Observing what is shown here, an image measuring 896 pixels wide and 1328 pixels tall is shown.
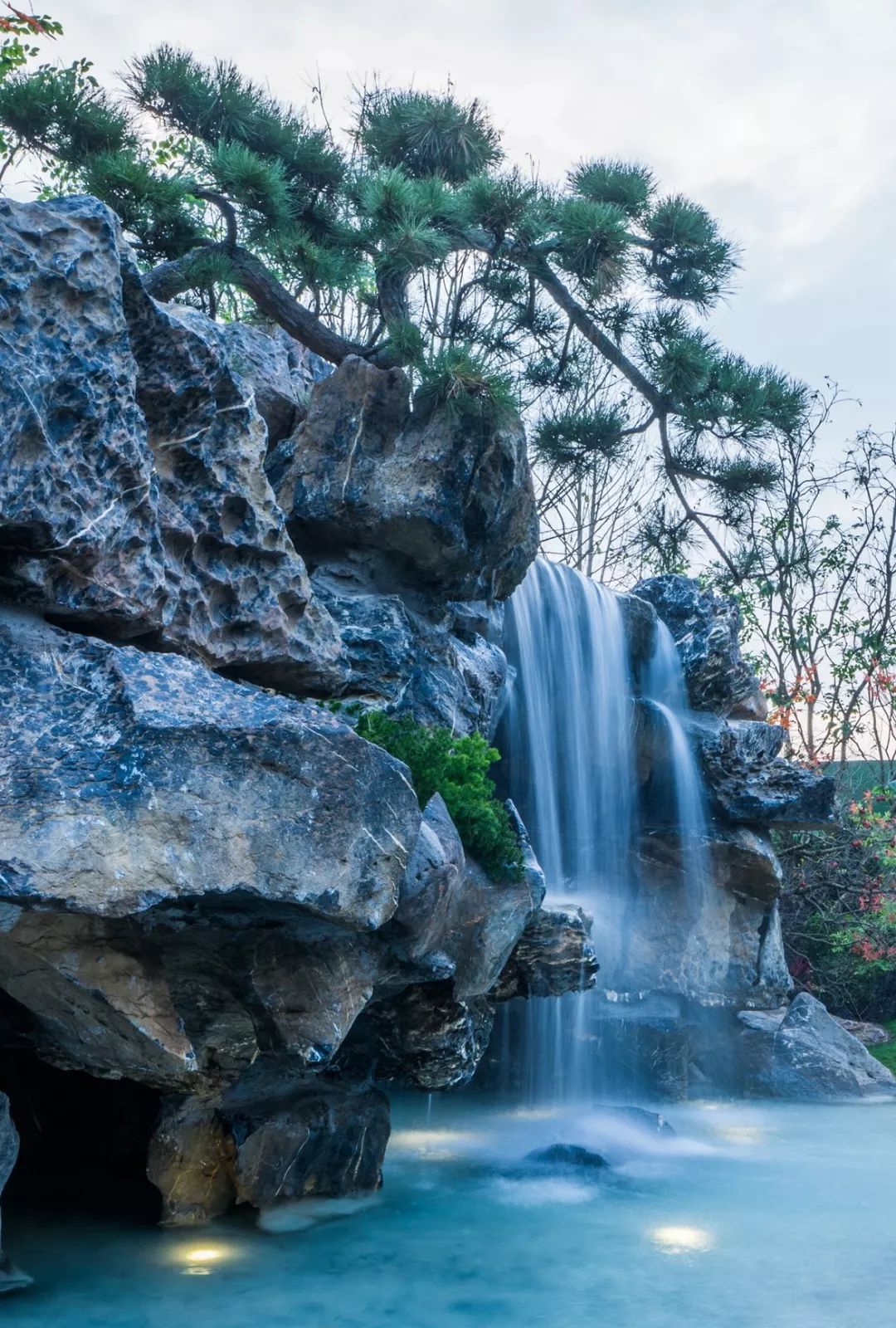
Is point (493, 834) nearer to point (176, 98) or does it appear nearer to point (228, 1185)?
point (228, 1185)

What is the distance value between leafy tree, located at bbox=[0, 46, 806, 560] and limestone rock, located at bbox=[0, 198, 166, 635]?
367 cm

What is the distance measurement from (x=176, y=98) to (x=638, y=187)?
4.06 meters

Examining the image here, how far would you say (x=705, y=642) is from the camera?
1367 cm

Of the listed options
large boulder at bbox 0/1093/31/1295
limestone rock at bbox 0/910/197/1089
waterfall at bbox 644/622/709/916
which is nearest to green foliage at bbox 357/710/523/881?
limestone rock at bbox 0/910/197/1089

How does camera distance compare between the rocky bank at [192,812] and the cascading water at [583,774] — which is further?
the cascading water at [583,774]

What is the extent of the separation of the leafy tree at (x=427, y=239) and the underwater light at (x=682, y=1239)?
5847mm

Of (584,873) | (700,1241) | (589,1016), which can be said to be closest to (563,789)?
(584,873)

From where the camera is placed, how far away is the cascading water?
11852mm

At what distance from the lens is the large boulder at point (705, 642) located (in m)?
13.7

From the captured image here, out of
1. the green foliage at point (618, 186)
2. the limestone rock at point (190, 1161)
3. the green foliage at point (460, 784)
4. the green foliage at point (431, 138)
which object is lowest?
the limestone rock at point (190, 1161)

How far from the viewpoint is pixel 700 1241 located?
716 cm

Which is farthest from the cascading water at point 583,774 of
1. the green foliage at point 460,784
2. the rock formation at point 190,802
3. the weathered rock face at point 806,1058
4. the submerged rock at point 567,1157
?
the green foliage at point 460,784

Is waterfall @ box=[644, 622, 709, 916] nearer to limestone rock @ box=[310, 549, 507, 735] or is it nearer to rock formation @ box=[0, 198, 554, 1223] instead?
limestone rock @ box=[310, 549, 507, 735]

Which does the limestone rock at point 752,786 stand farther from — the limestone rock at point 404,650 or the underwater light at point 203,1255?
the underwater light at point 203,1255
